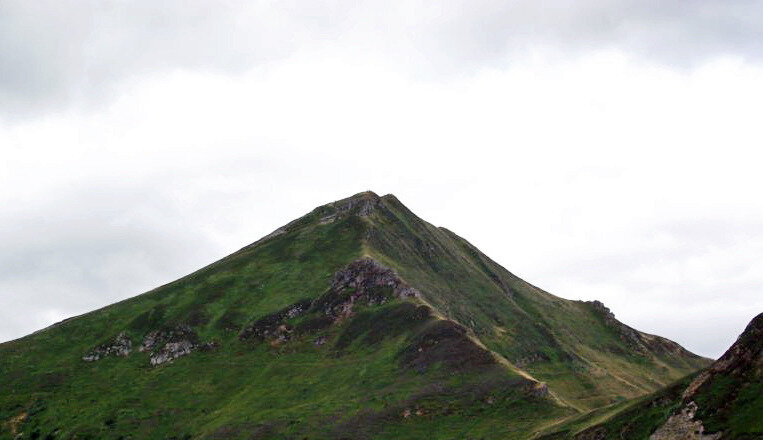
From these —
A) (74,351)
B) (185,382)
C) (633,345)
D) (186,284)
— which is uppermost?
(186,284)

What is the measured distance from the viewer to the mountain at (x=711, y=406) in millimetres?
53812

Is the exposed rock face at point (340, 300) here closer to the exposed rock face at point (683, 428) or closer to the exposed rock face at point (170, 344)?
the exposed rock face at point (170, 344)

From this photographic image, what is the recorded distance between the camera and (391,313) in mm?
135000

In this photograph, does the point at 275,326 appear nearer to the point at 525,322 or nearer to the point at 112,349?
the point at 112,349

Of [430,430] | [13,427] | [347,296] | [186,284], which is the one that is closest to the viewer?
[430,430]

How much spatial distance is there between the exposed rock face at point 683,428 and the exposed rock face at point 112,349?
411 ft

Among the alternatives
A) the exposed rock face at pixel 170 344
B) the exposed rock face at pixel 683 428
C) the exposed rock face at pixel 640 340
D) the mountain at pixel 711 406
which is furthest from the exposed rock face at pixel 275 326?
the exposed rock face at pixel 683 428

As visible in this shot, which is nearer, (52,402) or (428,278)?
(52,402)

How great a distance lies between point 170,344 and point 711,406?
121 m

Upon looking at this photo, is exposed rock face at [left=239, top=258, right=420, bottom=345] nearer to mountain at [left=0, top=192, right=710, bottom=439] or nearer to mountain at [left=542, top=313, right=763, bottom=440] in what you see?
mountain at [left=0, top=192, right=710, bottom=439]

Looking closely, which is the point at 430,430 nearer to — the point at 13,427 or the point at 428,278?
the point at 428,278

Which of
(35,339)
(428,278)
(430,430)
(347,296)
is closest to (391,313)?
(347,296)

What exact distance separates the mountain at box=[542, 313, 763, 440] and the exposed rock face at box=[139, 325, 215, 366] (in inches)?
4020

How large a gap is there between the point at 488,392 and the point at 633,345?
315ft
